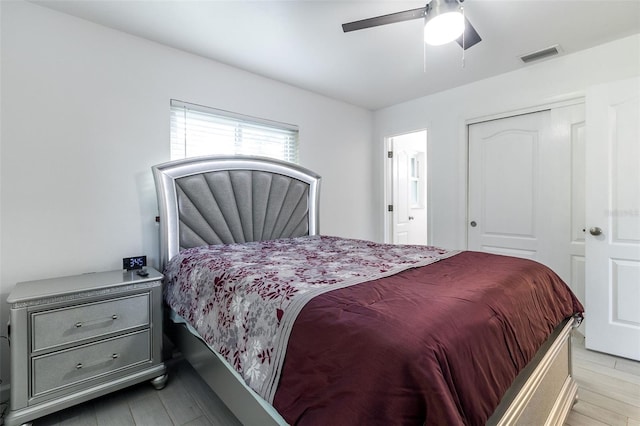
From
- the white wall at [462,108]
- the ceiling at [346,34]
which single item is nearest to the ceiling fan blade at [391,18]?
the ceiling at [346,34]

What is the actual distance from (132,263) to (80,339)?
538 millimetres

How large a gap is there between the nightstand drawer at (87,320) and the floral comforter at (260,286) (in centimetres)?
22

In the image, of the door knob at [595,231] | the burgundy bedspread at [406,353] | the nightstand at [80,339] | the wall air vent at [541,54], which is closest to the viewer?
the burgundy bedspread at [406,353]

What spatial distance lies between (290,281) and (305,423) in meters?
0.55

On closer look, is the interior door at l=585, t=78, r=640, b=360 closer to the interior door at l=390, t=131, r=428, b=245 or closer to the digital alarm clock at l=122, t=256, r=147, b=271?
the interior door at l=390, t=131, r=428, b=245

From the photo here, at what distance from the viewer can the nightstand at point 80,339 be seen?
1499mm

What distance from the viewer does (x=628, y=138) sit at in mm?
2293

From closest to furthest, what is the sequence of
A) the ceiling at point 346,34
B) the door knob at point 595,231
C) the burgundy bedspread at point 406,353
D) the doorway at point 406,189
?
the burgundy bedspread at point 406,353
the ceiling at point 346,34
the door knob at point 595,231
the doorway at point 406,189

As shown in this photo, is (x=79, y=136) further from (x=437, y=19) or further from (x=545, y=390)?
(x=545, y=390)

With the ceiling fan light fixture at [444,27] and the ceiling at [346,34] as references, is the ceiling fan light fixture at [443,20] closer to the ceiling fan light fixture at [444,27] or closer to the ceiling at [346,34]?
the ceiling fan light fixture at [444,27]

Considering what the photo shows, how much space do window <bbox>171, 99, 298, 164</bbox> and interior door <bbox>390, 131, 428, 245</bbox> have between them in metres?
1.72

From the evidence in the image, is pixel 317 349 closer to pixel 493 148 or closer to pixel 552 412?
pixel 552 412

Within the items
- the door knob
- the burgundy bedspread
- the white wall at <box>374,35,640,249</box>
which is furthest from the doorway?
the burgundy bedspread

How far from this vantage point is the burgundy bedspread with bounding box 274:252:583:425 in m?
0.74
